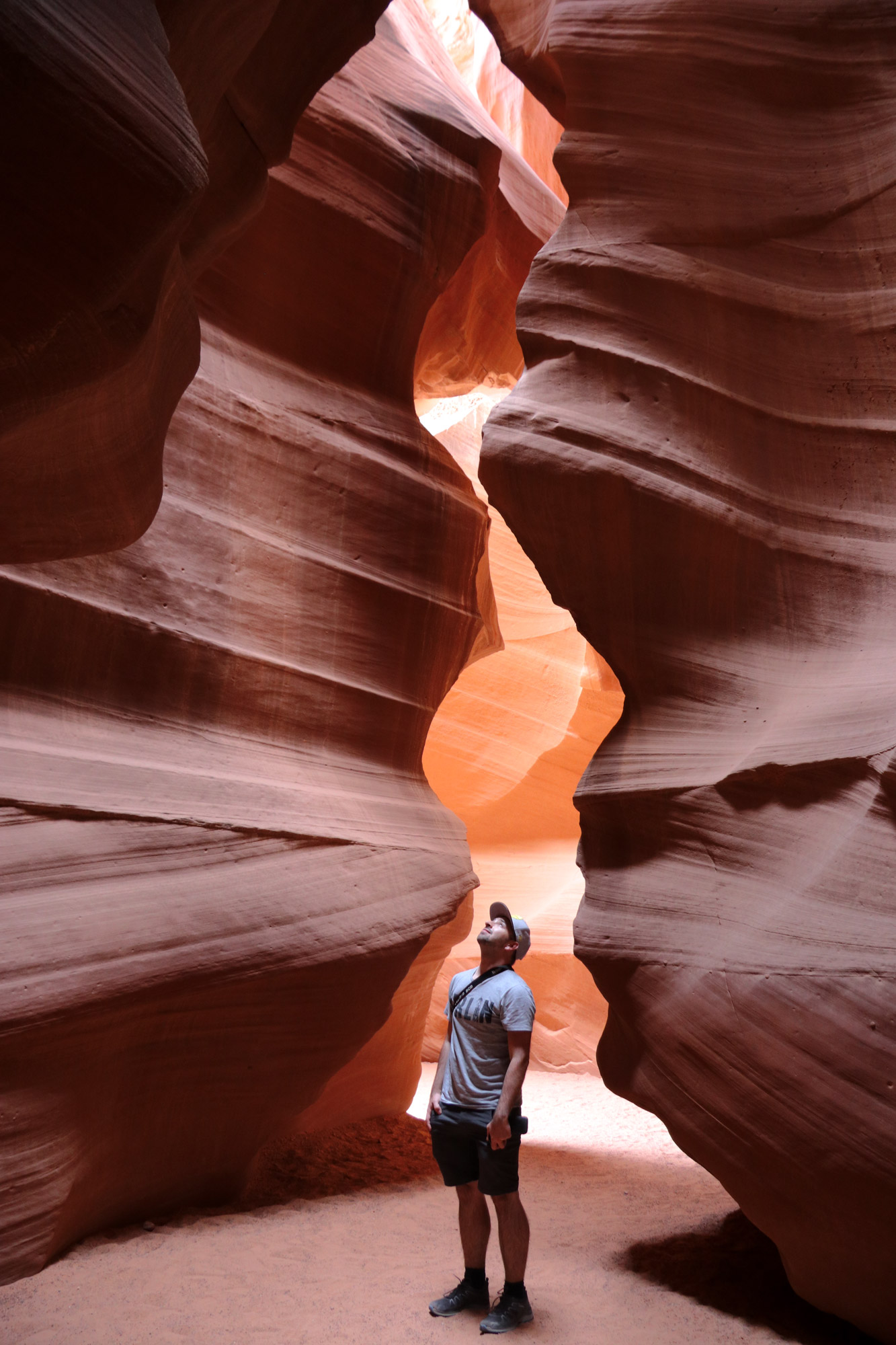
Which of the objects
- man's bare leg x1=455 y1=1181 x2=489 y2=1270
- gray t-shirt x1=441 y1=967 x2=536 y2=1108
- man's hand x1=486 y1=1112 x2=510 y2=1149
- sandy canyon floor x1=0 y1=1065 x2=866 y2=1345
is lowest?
sandy canyon floor x1=0 y1=1065 x2=866 y2=1345

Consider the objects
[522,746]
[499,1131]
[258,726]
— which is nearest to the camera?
[499,1131]

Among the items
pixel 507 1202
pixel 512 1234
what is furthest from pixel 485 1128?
pixel 512 1234

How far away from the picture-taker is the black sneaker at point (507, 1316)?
11.6ft

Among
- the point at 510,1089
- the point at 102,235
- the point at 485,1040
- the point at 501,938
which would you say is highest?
the point at 102,235

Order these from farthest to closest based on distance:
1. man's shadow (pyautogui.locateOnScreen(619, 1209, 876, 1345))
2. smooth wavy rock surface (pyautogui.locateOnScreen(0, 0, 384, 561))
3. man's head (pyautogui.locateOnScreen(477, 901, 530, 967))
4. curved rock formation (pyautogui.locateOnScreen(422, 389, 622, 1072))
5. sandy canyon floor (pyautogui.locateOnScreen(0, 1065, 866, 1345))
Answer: curved rock formation (pyautogui.locateOnScreen(422, 389, 622, 1072)), man's head (pyautogui.locateOnScreen(477, 901, 530, 967)), man's shadow (pyautogui.locateOnScreen(619, 1209, 876, 1345)), sandy canyon floor (pyautogui.locateOnScreen(0, 1065, 866, 1345)), smooth wavy rock surface (pyautogui.locateOnScreen(0, 0, 384, 561))

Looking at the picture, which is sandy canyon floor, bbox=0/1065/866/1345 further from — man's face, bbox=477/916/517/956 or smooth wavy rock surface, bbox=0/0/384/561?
smooth wavy rock surface, bbox=0/0/384/561

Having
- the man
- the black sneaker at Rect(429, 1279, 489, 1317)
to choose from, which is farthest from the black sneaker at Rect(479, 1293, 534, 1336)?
the black sneaker at Rect(429, 1279, 489, 1317)

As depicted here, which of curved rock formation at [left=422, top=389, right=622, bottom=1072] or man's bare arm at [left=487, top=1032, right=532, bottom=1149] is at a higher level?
curved rock formation at [left=422, top=389, right=622, bottom=1072]

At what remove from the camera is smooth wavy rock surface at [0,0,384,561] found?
168 cm

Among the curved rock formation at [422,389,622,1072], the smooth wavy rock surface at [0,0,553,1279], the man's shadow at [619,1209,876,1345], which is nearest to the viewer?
the man's shadow at [619,1209,876,1345]

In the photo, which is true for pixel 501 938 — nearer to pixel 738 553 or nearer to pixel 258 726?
pixel 258 726

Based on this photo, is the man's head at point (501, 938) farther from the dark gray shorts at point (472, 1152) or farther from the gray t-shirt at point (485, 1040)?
the dark gray shorts at point (472, 1152)

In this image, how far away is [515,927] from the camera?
13.3 ft

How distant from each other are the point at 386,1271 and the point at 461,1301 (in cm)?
65
